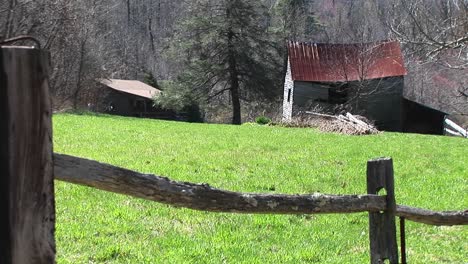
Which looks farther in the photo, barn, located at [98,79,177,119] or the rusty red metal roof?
barn, located at [98,79,177,119]

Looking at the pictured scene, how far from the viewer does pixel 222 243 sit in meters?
5.53

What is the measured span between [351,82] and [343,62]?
188 centimetres

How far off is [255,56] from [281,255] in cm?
3919

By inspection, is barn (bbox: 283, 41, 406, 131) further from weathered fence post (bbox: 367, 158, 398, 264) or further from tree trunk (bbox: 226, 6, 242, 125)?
weathered fence post (bbox: 367, 158, 398, 264)

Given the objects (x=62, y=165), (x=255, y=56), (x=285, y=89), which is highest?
(x=255, y=56)

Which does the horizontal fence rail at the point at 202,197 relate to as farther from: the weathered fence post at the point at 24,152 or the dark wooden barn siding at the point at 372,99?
the dark wooden barn siding at the point at 372,99

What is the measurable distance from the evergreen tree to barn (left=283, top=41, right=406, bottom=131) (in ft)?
12.4

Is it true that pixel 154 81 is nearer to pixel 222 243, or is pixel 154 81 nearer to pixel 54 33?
pixel 54 33

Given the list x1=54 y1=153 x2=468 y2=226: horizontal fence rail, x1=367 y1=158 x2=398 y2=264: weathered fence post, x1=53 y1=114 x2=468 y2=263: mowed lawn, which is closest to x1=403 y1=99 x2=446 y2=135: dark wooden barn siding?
x1=53 y1=114 x2=468 y2=263: mowed lawn

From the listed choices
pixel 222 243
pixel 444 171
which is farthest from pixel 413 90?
pixel 222 243

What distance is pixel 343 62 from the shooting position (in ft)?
132

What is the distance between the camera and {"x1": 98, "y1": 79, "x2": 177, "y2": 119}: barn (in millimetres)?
54969

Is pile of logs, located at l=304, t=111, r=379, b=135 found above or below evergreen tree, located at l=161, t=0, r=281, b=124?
below

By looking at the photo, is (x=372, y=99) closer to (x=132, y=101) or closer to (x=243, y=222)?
(x=132, y=101)
